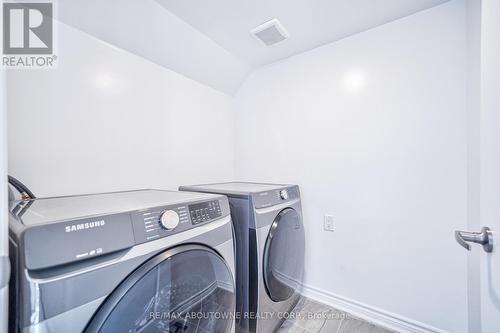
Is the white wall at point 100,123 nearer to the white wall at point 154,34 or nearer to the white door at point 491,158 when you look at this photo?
the white wall at point 154,34

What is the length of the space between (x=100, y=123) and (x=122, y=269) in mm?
1009

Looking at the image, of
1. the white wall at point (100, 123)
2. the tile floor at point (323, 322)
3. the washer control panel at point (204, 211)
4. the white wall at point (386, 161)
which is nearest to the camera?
the washer control panel at point (204, 211)

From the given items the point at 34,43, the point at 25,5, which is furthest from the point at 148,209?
the point at 25,5

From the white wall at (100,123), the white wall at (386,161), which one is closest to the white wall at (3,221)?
the white wall at (100,123)

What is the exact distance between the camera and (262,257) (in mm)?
1167

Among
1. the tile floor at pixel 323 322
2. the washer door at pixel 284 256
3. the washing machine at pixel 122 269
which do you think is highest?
the washing machine at pixel 122 269

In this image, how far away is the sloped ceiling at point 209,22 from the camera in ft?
3.92

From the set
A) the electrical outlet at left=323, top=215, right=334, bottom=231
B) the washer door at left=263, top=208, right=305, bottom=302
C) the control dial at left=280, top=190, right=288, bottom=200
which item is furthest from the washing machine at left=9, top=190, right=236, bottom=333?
the electrical outlet at left=323, top=215, right=334, bottom=231

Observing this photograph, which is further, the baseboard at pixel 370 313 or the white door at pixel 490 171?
the baseboard at pixel 370 313

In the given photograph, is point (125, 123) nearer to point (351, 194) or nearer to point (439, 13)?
point (351, 194)

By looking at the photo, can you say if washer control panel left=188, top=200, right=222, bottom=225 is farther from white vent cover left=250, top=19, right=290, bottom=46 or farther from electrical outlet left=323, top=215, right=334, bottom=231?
white vent cover left=250, top=19, right=290, bottom=46

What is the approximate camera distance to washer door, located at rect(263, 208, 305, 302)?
1226 mm

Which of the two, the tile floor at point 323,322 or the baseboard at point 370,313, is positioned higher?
the baseboard at point 370,313

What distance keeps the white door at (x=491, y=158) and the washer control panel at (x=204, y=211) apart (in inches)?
35.7
